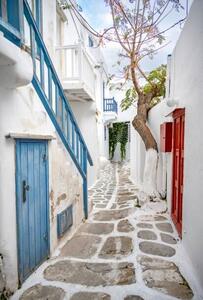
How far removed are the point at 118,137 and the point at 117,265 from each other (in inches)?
700

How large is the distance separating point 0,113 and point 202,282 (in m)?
3.26

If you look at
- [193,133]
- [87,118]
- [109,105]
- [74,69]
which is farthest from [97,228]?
[109,105]

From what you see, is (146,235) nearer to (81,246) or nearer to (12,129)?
(81,246)

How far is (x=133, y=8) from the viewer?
6355 mm

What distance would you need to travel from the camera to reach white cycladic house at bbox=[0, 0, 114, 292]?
8.63ft

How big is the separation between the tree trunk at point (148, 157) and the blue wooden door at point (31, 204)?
149 inches

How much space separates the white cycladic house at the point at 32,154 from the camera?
263 cm

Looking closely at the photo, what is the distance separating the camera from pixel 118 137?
21.0 metres

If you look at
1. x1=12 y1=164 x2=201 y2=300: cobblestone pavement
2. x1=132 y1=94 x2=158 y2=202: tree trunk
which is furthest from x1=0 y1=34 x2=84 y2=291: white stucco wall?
x1=132 y1=94 x2=158 y2=202: tree trunk

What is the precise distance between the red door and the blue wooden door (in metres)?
2.67

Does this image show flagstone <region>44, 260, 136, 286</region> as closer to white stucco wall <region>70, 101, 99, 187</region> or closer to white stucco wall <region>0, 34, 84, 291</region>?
white stucco wall <region>0, 34, 84, 291</region>

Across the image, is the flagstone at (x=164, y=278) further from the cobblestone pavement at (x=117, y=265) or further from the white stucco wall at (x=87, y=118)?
the white stucco wall at (x=87, y=118)

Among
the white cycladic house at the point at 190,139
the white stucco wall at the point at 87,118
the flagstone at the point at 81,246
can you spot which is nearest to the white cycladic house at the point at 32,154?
the flagstone at the point at 81,246

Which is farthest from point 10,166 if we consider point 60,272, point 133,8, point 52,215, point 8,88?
point 133,8
